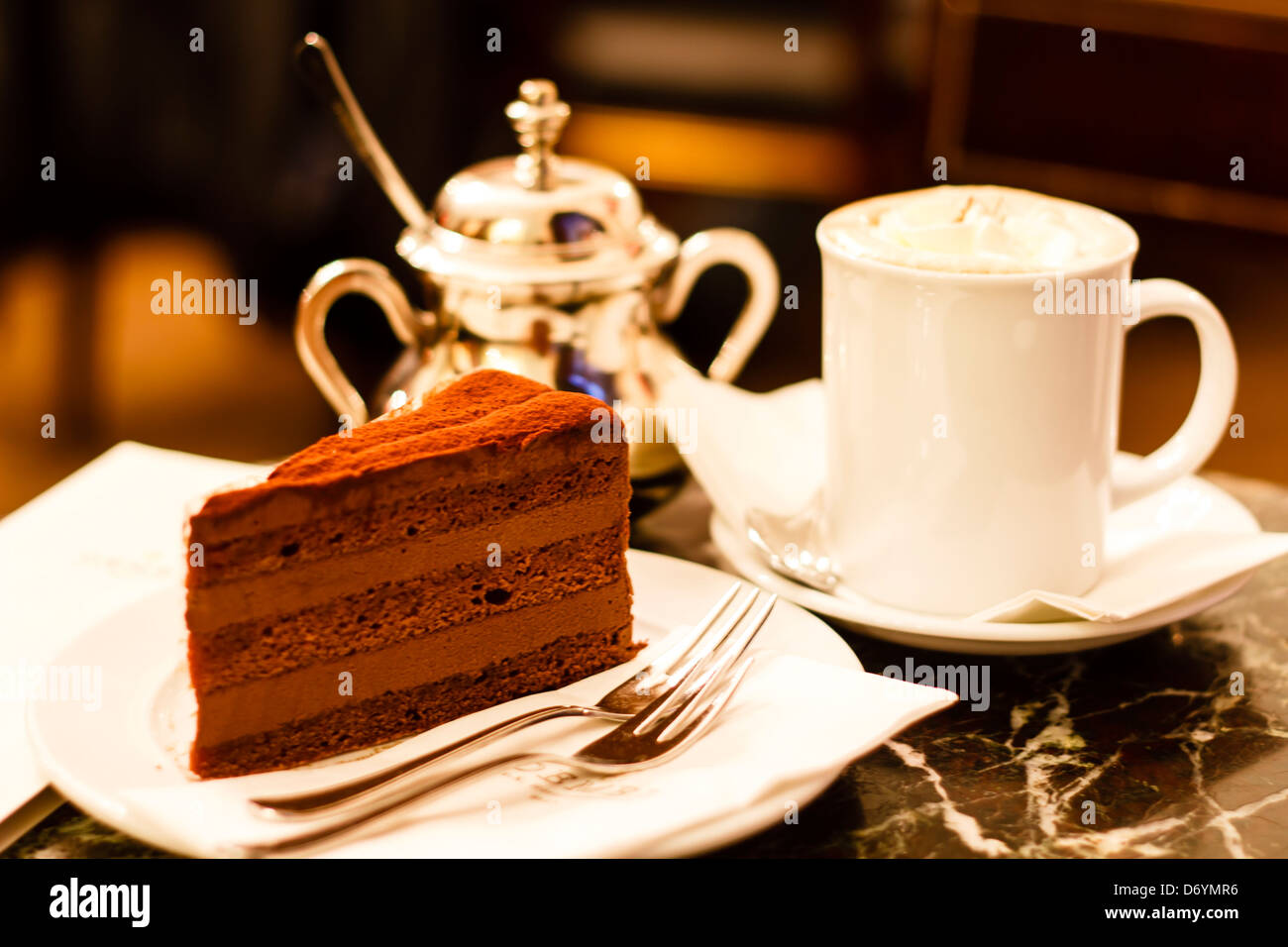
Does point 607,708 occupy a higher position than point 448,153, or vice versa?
point 448,153

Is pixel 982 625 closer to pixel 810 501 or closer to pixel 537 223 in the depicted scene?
pixel 810 501

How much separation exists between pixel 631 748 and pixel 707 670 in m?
0.11

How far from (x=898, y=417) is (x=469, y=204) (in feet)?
1.63

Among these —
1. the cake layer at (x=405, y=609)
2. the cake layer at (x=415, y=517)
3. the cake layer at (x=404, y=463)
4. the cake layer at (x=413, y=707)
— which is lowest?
the cake layer at (x=413, y=707)

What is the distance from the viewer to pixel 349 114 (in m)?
1.37

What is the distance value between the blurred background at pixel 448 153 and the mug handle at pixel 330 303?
1918 millimetres

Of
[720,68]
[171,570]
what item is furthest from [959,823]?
[720,68]

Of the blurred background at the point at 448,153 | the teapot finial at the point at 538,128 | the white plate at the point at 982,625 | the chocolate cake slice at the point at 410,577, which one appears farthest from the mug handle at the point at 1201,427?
the blurred background at the point at 448,153

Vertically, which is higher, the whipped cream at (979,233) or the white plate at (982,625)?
the whipped cream at (979,233)

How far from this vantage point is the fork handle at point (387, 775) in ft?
2.61

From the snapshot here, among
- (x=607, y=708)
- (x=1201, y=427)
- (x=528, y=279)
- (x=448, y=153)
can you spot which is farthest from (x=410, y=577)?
(x=448, y=153)

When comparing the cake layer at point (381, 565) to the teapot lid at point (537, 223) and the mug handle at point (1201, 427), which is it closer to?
the teapot lid at point (537, 223)

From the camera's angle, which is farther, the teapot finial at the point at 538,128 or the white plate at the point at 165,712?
the teapot finial at the point at 538,128
